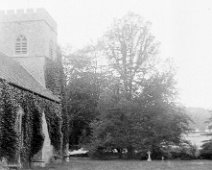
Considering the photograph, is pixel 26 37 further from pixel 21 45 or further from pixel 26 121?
pixel 26 121

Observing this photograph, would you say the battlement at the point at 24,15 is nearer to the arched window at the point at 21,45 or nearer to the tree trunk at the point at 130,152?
the arched window at the point at 21,45

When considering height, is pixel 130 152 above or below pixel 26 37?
below

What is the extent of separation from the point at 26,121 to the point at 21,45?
35.2 feet

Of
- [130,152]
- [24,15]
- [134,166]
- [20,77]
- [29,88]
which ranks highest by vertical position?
[24,15]

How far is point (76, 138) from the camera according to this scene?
37594 millimetres

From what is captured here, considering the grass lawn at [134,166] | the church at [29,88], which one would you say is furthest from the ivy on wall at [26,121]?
the grass lawn at [134,166]

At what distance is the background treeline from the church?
490 centimetres

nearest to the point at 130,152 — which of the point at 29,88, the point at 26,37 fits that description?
the point at 29,88

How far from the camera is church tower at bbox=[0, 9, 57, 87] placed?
29.8 m

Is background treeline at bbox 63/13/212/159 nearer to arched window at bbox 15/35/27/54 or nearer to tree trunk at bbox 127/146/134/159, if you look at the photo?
tree trunk at bbox 127/146/134/159

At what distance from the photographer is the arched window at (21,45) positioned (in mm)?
30141

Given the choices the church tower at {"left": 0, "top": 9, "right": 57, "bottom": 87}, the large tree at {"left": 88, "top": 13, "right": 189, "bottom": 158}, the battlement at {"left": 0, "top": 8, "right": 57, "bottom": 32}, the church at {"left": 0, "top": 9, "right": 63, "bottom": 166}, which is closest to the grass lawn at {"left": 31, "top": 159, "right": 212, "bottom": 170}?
the church at {"left": 0, "top": 9, "right": 63, "bottom": 166}

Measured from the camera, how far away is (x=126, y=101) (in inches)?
1183

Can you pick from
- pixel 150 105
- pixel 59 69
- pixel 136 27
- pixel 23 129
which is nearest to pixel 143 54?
pixel 136 27
